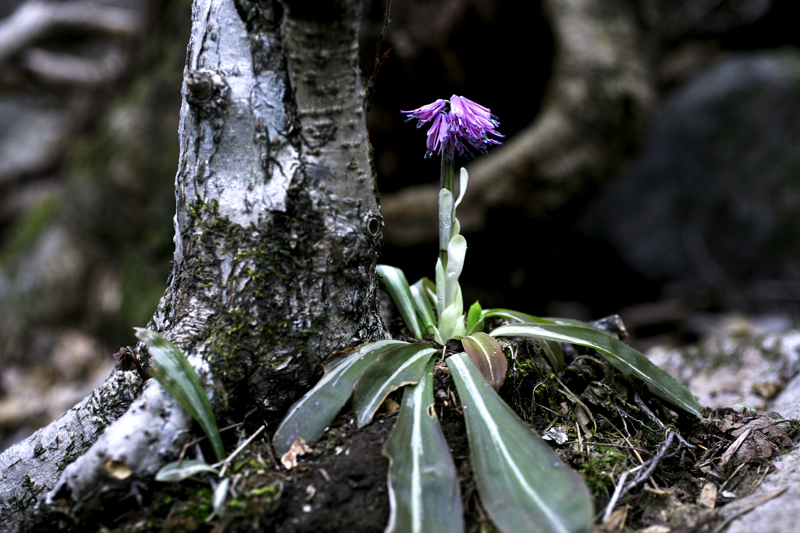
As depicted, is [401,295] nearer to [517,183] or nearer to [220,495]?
[220,495]

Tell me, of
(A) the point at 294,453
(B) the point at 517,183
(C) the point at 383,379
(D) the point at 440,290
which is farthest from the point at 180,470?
(B) the point at 517,183

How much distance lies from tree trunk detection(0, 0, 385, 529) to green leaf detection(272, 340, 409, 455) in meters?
0.10

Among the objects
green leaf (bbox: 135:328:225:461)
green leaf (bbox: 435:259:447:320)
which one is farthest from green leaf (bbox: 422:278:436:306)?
green leaf (bbox: 135:328:225:461)

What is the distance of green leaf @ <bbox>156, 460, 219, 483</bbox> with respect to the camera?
3.74ft

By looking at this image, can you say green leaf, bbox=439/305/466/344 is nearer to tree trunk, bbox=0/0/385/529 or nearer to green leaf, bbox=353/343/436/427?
green leaf, bbox=353/343/436/427

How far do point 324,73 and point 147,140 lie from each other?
3856 mm

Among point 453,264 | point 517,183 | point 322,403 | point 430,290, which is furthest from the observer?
point 517,183

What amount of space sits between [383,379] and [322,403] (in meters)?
0.18

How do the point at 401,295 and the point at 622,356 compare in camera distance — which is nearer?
the point at 622,356

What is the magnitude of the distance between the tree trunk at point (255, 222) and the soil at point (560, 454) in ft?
0.82

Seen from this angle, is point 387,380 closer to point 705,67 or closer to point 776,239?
point 776,239

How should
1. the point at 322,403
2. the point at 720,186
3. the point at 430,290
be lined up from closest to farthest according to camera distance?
the point at 322,403
the point at 430,290
the point at 720,186

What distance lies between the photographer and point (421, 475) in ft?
3.68

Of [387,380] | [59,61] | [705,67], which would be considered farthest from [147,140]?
[705,67]
